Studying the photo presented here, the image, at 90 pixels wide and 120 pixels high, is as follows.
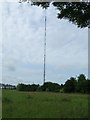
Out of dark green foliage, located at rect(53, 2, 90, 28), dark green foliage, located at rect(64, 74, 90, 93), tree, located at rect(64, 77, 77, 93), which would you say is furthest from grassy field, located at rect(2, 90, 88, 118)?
dark green foliage, located at rect(53, 2, 90, 28)

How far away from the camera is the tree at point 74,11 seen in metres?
14.9

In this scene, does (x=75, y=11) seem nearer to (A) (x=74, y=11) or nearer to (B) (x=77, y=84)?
(A) (x=74, y=11)

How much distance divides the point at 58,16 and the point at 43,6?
2.65 feet

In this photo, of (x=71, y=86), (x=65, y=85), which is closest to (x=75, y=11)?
(x=65, y=85)

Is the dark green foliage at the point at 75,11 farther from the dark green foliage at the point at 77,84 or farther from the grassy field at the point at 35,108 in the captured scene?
the dark green foliage at the point at 77,84

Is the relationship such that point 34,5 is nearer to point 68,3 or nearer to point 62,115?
point 68,3

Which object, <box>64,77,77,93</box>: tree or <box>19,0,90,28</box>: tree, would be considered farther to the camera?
<box>64,77,77,93</box>: tree

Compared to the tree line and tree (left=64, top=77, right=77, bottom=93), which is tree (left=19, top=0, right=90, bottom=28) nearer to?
the tree line

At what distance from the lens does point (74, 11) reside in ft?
50.0

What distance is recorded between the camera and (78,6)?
15.0 meters

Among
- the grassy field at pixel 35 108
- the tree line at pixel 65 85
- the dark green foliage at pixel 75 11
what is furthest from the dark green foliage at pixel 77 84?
the dark green foliage at pixel 75 11

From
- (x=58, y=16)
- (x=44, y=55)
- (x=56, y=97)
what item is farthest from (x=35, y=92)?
(x=58, y=16)

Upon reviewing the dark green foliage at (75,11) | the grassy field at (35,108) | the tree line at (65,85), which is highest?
the dark green foliage at (75,11)

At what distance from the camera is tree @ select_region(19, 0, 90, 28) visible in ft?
48.9
